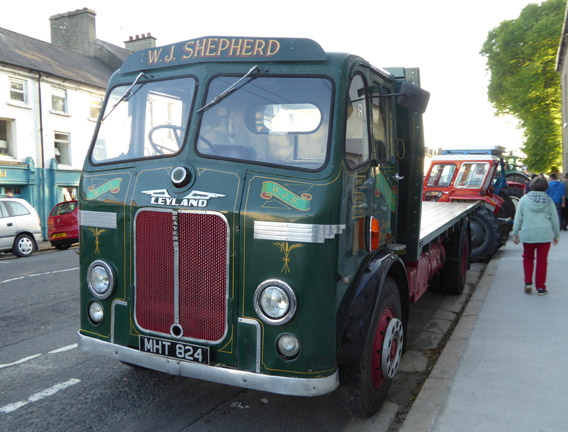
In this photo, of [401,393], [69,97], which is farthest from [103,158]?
[69,97]

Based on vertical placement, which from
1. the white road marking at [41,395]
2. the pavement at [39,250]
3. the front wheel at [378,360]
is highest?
the front wheel at [378,360]

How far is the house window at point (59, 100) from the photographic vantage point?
23.7 meters

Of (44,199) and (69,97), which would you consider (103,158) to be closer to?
(44,199)

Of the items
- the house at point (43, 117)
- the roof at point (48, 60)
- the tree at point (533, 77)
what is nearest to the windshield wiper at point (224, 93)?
the house at point (43, 117)

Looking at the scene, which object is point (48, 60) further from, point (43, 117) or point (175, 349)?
point (175, 349)

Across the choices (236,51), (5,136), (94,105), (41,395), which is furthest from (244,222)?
(94,105)

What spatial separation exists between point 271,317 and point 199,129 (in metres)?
1.40

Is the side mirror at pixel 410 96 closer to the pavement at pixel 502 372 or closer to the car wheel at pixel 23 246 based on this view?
the pavement at pixel 502 372

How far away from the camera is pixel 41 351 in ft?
17.3

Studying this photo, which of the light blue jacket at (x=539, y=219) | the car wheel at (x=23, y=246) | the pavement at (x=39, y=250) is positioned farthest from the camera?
the pavement at (x=39, y=250)

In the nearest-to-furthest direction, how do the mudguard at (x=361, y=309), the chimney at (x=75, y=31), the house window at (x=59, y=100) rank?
the mudguard at (x=361, y=309) → the house window at (x=59, y=100) → the chimney at (x=75, y=31)

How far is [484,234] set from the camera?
1098 cm

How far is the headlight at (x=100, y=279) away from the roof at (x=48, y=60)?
2063 centimetres

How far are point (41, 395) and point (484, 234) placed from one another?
364 inches
